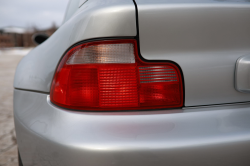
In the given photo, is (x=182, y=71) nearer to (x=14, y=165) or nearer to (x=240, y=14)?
(x=240, y=14)

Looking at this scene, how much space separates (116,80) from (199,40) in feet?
1.19

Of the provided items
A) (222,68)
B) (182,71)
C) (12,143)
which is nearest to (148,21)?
(182,71)

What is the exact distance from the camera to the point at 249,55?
2.87 ft

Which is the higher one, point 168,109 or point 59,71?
point 59,71

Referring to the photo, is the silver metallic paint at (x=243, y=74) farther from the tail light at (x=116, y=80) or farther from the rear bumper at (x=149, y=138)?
the tail light at (x=116, y=80)

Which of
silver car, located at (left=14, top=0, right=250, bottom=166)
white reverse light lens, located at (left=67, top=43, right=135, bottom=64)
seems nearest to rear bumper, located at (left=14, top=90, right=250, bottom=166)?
silver car, located at (left=14, top=0, right=250, bottom=166)

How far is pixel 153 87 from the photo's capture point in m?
0.86

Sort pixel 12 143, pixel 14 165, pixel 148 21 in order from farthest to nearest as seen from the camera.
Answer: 1. pixel 12 143
2. pixel 14 165
3. pixel 148 21

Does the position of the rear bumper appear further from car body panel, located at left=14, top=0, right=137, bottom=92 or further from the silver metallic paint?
car body panel, located at left=14, top=0, right=137, bottom=92

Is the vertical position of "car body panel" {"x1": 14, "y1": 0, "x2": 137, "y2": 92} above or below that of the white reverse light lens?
above

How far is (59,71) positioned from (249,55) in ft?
2.59

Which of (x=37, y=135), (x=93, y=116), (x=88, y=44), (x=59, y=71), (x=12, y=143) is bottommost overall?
(x=12, y=143)

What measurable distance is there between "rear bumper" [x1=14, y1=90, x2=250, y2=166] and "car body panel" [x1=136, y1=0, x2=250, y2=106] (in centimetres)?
10

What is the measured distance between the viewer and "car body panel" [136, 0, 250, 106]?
0.82m
